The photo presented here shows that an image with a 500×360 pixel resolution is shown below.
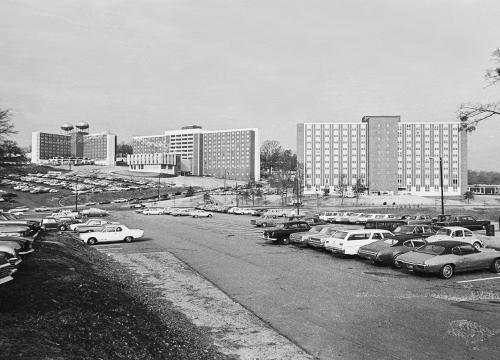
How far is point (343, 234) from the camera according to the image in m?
23.4

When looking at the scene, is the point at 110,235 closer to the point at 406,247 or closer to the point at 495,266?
the point at 406,247

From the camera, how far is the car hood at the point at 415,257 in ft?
56.7

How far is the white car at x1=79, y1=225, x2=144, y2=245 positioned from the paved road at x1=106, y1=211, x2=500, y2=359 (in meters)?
9.30

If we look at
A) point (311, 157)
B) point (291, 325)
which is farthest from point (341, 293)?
point (311, 157)

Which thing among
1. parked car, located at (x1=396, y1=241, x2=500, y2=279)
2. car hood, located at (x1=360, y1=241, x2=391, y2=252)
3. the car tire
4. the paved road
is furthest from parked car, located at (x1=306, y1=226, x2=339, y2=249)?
the car tire

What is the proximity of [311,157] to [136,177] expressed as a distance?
213 feet

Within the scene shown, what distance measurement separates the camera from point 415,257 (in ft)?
58.3

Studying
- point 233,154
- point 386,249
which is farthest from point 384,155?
point 386,249

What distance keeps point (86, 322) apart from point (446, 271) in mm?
12981

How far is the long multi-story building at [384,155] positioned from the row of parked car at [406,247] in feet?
387

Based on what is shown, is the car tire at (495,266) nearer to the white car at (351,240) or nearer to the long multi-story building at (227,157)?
the white car at (351,240)

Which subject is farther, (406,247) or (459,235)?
(459,235)

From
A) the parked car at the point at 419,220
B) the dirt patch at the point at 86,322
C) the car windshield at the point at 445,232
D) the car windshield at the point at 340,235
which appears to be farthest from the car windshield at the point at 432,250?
the parked car at the point at 419,220

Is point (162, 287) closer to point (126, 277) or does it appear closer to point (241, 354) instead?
point (126, 277)
